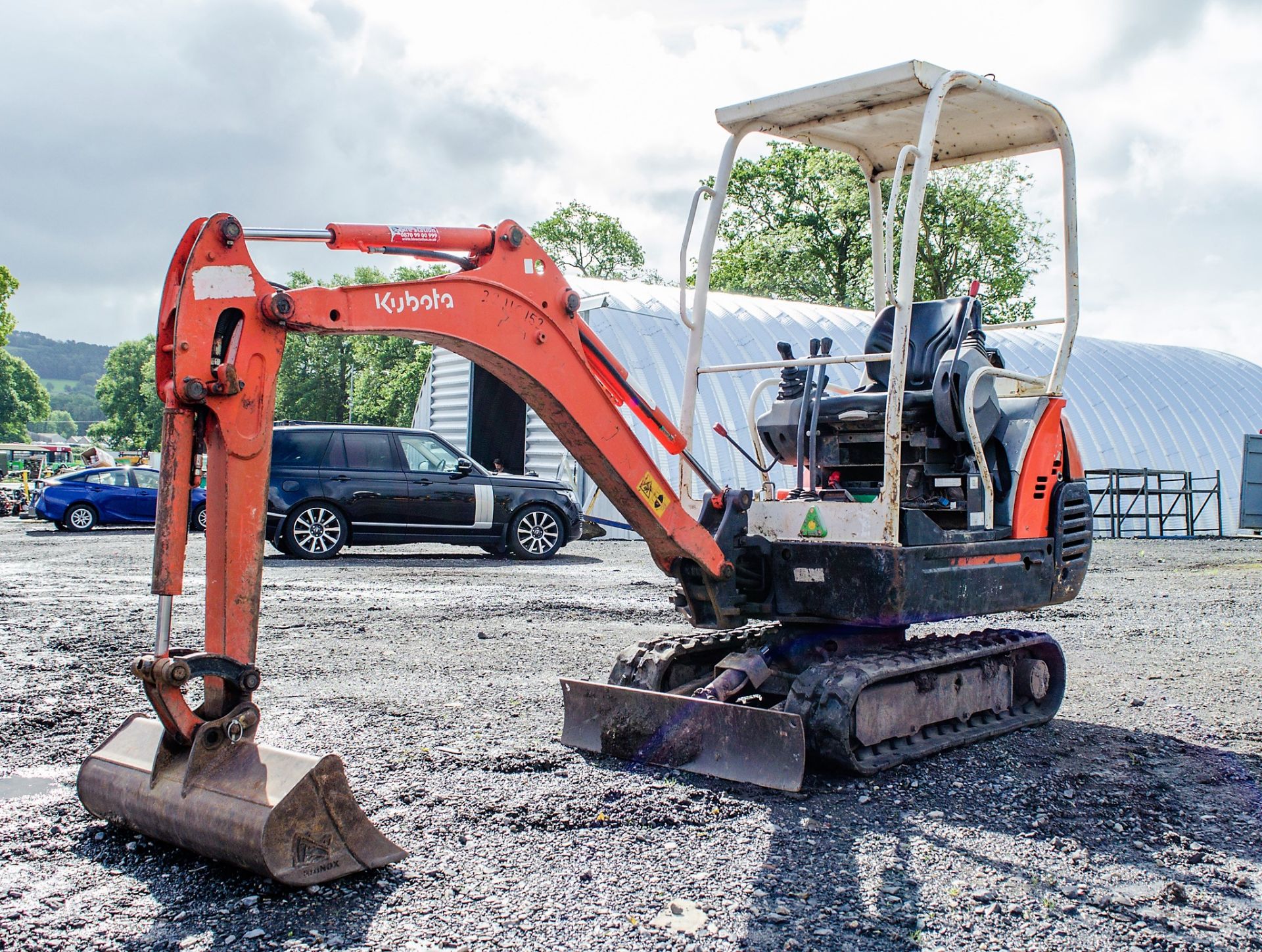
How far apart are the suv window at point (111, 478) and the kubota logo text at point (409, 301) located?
21279mm

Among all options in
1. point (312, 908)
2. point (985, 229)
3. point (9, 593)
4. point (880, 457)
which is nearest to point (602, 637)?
point (880, 457)

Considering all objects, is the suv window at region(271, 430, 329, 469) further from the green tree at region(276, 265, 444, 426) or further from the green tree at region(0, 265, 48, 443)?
the green tree at region(0, 265, 48, 443)

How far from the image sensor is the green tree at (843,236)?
140 ft

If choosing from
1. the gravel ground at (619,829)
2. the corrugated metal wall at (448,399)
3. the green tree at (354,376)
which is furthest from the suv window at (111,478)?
the green tree at (354,376)

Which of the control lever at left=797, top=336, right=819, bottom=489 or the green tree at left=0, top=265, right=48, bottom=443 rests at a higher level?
the green tree at left=0, top=265, right=48, bottom=443

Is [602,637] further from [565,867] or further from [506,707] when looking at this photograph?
[565,867]

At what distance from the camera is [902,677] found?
5.61 meters

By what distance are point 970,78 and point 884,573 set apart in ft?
8.22

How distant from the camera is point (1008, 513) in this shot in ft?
19.8

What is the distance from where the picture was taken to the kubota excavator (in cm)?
396

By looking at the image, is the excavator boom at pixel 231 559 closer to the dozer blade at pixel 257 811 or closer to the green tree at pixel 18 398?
the dozer blade at pixel 257 811

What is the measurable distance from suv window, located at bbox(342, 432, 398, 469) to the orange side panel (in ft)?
35.6

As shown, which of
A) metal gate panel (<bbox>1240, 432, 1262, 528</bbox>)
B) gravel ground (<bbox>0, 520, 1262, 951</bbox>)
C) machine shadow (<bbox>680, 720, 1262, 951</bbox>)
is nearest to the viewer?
gravel ground (<bbox>0, 520, 1262, 951</bbox>)

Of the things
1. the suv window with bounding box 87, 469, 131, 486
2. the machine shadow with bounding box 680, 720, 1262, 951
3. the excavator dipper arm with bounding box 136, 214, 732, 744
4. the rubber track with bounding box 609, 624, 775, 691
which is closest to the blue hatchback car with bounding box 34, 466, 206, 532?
the suv window with bounding box 87, 469, 131, 486
